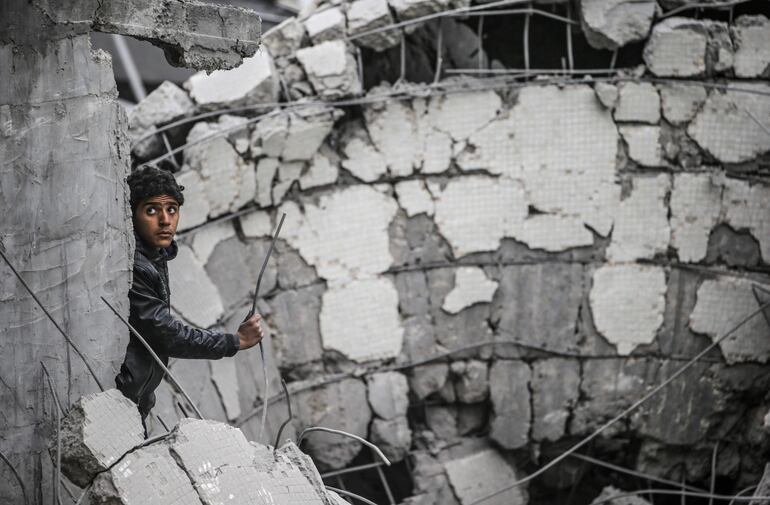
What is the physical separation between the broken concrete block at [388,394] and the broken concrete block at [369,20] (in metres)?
1.58

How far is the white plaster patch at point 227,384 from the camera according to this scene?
4051 mm

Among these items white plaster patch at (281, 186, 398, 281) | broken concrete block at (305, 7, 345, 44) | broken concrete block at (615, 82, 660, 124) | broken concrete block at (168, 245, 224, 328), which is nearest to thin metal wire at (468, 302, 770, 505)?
broken concrete block at (615, 82, 660, 124)

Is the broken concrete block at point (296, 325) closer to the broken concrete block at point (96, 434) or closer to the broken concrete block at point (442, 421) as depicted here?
the broken concrete block at point (442, 421)

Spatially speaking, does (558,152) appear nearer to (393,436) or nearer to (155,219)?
(393,436)

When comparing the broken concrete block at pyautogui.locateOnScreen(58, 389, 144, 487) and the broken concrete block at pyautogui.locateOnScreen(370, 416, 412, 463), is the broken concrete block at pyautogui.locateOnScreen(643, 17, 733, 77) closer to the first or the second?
the broken concrete block at pyautogui.locateOnScreen(370, 416, 412, 463)

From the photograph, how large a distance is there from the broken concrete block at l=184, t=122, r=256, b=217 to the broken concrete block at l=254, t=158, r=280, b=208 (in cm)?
5

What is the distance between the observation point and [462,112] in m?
4.75

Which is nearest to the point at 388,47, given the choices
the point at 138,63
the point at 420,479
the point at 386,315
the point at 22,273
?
the point at 386,315

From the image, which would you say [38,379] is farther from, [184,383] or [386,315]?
[386,315]

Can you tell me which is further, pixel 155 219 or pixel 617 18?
pixel 617 18

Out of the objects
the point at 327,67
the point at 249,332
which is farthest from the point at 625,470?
the point at 249,332

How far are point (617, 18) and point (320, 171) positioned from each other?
1568mm

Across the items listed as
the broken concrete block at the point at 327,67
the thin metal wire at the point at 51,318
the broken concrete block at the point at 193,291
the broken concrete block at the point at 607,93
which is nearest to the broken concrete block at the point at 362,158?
the broken concrete block at the point at 327,67

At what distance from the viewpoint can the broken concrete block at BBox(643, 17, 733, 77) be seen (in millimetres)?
4691
